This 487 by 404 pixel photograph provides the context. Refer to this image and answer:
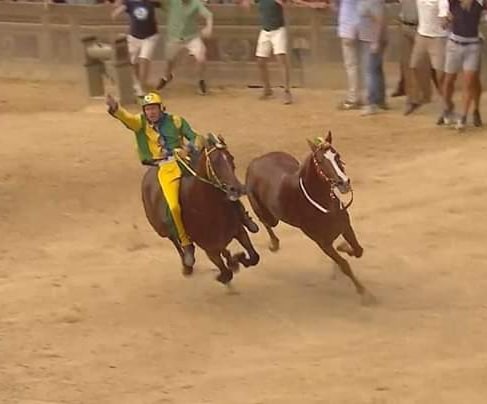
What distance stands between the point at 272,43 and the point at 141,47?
6.60ft

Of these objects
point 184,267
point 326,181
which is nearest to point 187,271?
point 184,267

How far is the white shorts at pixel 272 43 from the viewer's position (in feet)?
55.8

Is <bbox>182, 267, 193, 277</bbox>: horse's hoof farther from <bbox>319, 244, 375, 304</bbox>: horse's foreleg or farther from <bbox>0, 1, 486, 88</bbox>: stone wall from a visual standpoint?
<bbox>0, 1, 486, 88</bbox>: stone wall

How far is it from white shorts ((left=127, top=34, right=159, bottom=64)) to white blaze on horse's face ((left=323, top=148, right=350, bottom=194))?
8.76 meters

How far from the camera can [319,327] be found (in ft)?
31.7

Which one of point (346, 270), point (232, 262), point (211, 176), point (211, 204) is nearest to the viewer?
point (211, 176)

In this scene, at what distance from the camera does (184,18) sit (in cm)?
1764

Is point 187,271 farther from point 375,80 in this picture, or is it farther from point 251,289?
point 375,80

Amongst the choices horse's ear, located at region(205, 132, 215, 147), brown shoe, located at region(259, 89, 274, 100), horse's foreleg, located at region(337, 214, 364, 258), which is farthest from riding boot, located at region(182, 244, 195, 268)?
brown shoe, located at region(259, 89, 274, 100)

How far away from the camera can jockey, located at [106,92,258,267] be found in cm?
999

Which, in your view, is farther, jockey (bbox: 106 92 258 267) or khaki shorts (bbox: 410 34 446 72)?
khaki shorts (bbox: 410 34 446 72)

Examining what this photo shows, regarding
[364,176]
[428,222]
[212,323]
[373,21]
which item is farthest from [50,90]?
[212,323]

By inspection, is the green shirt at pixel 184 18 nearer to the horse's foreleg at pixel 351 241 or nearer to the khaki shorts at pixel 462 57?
the khaki shorts at pixel 462 57

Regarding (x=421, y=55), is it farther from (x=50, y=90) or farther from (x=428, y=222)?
(x=50, y=90)
